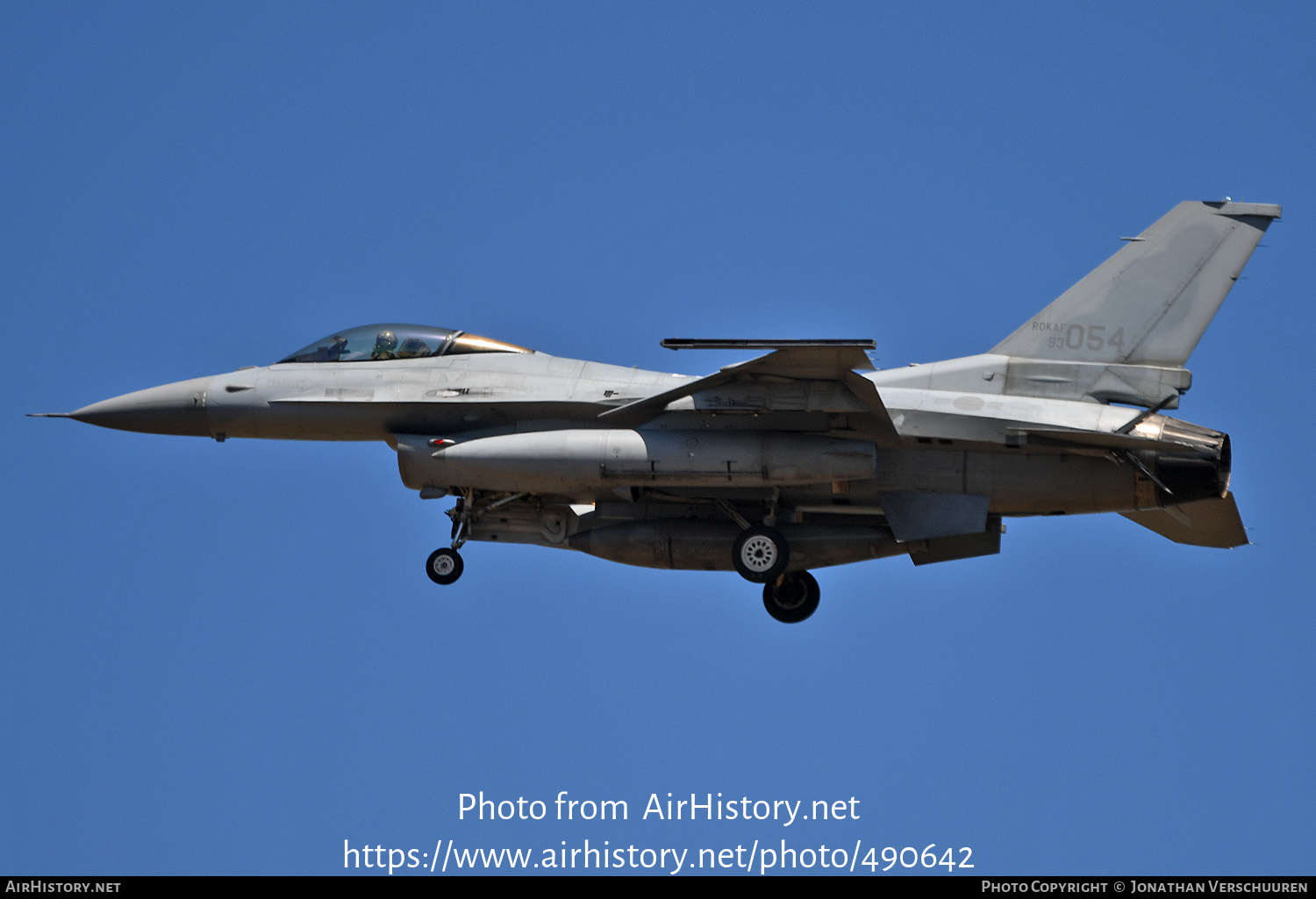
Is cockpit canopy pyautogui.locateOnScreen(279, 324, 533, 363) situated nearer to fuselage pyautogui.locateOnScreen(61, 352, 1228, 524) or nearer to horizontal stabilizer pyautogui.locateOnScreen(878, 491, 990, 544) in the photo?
fuselage pyautogui.locateOnScreen(61, 352, 1228, 524)

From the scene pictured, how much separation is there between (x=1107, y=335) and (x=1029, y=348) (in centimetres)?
80

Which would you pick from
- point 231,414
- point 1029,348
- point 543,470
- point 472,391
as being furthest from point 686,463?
point 231,414

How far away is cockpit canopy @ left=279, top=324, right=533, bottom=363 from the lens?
1877 cm

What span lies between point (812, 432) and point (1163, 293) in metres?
4.00

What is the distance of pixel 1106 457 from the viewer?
17031 millimetres

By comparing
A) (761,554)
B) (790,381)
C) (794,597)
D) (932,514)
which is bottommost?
(794,597)

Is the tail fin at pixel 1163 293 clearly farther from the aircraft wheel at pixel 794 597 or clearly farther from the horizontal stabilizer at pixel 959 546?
the aircraft wheel at pixel 794 597

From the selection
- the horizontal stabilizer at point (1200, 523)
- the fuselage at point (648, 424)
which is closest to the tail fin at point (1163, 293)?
the fuselage at point (648, 424)

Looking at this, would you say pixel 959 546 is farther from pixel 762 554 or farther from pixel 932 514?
pixel 762 554

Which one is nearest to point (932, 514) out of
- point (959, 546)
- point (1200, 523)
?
point (959, 546)

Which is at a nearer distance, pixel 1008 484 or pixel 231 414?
pixel 1008 484

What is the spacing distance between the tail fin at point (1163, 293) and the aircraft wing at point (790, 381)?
6.74 ft

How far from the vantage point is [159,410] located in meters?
19.3

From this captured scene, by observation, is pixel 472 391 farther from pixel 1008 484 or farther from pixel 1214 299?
pixel 1214 299
